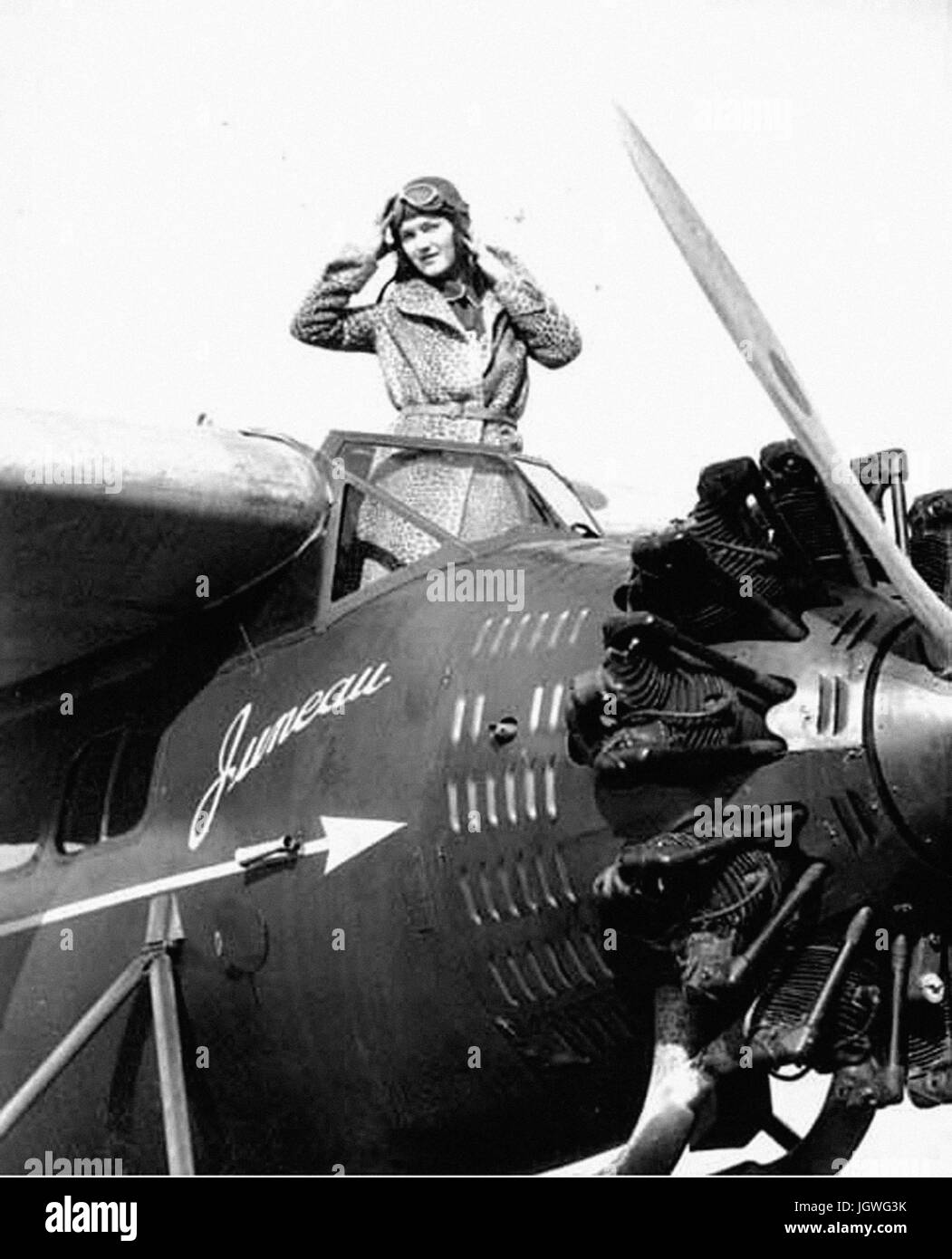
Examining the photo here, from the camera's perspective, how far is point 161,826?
10.8 m

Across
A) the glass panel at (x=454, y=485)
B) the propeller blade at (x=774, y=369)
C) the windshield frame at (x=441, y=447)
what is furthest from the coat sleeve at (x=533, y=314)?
the propeller blade at (x=774, y=369)

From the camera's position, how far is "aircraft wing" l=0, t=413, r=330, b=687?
34.5 feet

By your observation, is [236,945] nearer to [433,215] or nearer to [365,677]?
[365,677]

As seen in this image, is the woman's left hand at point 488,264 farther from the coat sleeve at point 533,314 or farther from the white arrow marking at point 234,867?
the white arrow marking at point 234,867

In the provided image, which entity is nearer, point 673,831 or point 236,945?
point 673,831

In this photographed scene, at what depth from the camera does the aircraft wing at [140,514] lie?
10.5 m

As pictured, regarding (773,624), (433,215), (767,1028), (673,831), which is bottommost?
(767,1028)

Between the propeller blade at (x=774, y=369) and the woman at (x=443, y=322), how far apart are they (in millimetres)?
2804

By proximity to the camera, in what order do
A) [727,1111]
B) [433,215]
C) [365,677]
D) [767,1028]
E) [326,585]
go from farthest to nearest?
1. [433,215]
2. [326,585]
3. [365,677]
4. [727,1111]
5. [767,1028]

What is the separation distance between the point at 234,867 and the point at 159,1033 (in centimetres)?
68

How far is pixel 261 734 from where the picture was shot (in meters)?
10.4

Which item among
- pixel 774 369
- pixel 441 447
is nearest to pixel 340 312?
pixel 441 447

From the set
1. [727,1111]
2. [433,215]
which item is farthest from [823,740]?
[433,215]
